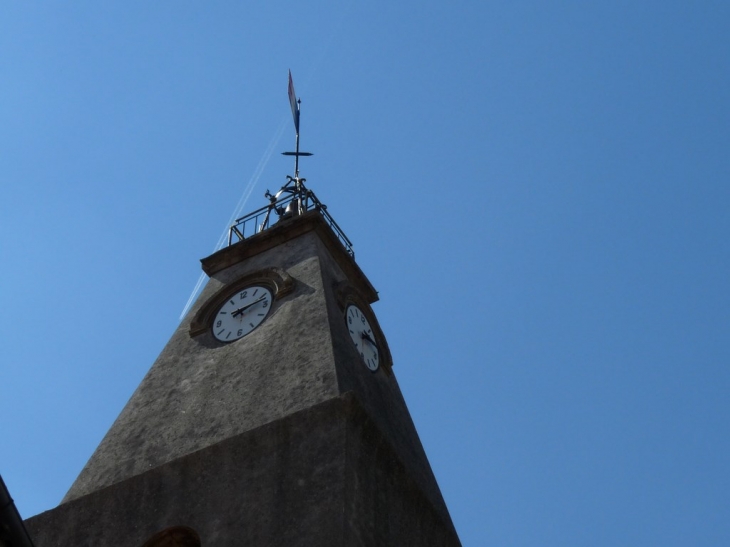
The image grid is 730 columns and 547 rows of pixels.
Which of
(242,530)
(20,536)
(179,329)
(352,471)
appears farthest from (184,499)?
(179,329)

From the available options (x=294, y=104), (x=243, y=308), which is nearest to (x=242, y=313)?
(x=243, y=308)

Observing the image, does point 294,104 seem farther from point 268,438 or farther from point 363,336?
point 268,438

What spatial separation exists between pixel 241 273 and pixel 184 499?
635 centimetres

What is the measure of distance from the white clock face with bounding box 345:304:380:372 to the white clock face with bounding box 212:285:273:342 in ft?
4.53

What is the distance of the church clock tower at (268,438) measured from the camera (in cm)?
1318

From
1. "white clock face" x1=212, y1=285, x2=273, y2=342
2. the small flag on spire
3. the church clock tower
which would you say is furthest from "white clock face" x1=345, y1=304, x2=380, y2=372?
the small flag on spire

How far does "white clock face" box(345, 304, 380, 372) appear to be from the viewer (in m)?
17.8

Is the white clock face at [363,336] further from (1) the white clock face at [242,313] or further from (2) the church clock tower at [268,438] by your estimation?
(1) the white clock face at [242,313]

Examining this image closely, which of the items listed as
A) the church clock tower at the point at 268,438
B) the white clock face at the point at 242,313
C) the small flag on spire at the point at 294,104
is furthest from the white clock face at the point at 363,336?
the small flag on spire at the point at 294,104

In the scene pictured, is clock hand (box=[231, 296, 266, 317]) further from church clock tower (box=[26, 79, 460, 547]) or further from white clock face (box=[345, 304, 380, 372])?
white clock face (box=[345, 304, 380, 372])

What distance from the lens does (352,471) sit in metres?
13.2

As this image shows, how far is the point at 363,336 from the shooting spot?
18.4 metres

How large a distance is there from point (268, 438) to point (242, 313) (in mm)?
4471

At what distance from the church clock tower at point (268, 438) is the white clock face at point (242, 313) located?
3 cm
